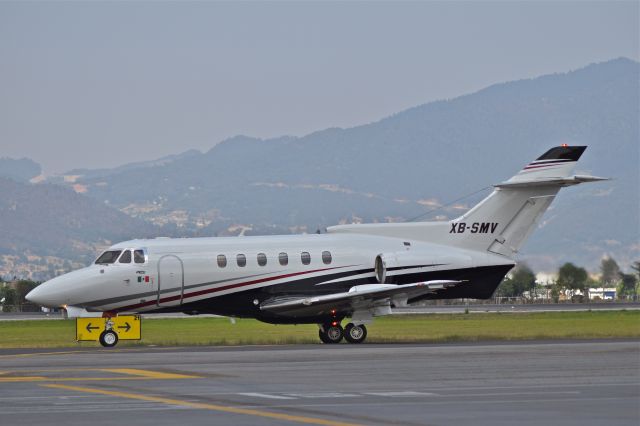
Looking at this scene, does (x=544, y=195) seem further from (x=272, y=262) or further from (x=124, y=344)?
(x=124, y=344)

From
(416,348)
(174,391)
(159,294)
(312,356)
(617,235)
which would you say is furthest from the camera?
(617,235)

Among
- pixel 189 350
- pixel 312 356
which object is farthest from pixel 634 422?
pixel 189 350

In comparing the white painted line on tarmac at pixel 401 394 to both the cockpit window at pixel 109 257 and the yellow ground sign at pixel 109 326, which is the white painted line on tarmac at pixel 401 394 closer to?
the cockpit window at pixel 109 257

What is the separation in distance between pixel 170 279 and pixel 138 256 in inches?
48.3

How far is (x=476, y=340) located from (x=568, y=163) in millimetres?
6185

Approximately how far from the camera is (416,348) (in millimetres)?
35750

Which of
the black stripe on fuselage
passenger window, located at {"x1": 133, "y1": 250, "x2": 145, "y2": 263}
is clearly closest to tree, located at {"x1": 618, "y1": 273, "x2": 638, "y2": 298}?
the black stripe on fuselage

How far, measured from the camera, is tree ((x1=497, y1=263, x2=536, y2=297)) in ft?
266

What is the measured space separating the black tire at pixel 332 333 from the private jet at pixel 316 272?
0.10 ft

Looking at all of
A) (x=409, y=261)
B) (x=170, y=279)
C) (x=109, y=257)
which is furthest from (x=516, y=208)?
(x=109, y=257)

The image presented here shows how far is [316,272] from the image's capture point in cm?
4062

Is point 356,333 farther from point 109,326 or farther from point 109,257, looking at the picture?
point 109,257

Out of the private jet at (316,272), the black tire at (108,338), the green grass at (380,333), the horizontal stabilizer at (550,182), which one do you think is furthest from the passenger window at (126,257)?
the horizontal stabilizer at (550,182)

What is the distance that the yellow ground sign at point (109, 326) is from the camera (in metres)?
41.6
